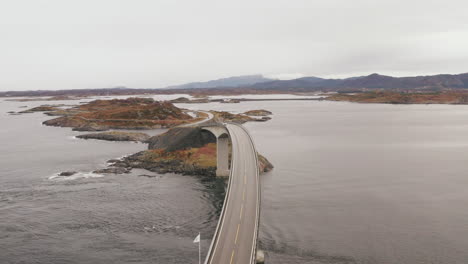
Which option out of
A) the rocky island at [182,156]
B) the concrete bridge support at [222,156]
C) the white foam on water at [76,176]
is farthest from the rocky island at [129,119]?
the white foam on water at [76,176]

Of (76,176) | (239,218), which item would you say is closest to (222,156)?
(76,176)

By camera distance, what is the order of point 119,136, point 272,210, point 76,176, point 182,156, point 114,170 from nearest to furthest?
point 272,210 → point 76,176 → point 114,170 → point 182,156 → point 119,136

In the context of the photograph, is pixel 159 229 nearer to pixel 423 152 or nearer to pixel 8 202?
pixel 8 202

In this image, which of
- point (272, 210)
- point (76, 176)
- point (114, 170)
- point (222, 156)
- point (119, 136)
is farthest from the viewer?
point (119, 136)

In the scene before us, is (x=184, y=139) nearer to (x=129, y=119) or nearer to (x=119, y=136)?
(x=119, y=136)

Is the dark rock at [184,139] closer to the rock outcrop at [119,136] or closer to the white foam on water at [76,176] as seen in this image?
the white foam on water at [76,176]

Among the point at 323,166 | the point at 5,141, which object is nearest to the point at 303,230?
the point at 323,166
